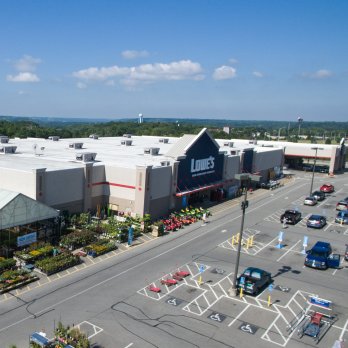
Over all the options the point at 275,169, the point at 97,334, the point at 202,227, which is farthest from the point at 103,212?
the point at 275,169

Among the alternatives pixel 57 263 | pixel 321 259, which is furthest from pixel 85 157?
pixel 321 259

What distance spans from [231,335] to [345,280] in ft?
47.0

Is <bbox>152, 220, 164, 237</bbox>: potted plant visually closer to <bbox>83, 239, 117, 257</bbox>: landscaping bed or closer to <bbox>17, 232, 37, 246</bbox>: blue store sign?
<bbox>83, 239, 117, 257</bbox>: landscaping bed

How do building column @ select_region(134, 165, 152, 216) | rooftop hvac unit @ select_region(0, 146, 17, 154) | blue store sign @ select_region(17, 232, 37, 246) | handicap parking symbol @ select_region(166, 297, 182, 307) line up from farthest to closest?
rooftop hvac unit @ select_region(0, 146, 17, 154) → building column @ select_region(134, 165, 152, 216) → blue store sign @ select_region(17, 232, 37, 246) → handicap parking symbol @ select_region(166, 297, 182, 307)

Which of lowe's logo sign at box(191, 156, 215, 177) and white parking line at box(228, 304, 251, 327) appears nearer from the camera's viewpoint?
white parking line at box(228, 304, 251, 327)

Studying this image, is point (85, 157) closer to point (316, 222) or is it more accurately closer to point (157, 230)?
point (157, 230)

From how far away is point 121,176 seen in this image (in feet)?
154

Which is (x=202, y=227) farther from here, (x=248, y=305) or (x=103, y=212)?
(x=248, y=305)

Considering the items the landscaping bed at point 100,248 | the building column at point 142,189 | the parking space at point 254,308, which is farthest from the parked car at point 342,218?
the landscaping bed at point 100,248

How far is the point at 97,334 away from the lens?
2238cm

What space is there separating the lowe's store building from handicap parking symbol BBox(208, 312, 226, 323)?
21.7 metres

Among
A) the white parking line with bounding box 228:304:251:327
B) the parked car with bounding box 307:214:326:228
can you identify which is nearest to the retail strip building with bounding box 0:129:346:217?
the parked car with bounding box 307:214:326:228

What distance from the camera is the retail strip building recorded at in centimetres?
4103

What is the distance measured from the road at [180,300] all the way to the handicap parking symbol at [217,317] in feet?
0.21
